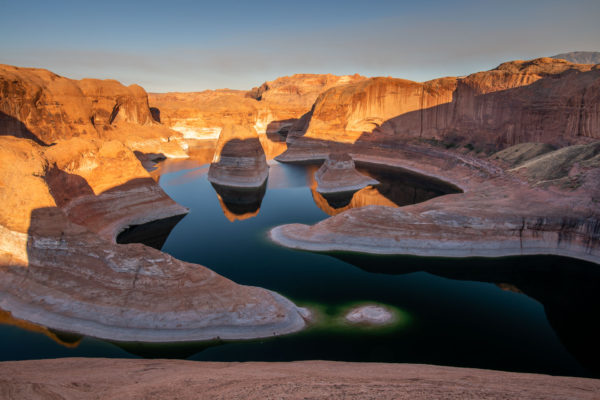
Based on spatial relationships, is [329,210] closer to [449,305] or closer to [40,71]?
[449,305]

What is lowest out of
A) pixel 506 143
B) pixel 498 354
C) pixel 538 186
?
pixel 498 354

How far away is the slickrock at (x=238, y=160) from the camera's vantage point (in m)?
37.5

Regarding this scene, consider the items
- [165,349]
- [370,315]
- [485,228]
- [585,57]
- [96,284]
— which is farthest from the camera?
[585,57]

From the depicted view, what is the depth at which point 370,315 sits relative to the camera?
14.3 meters

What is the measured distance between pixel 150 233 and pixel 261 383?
1843cm

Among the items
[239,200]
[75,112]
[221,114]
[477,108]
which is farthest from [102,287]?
[221,114]

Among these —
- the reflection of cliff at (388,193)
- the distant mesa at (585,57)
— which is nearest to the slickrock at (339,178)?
the reflection of cliff at (388,193)

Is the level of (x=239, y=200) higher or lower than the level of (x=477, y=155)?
lower

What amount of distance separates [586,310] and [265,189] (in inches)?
1089

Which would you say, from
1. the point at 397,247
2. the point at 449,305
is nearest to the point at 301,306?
the point at 449,305

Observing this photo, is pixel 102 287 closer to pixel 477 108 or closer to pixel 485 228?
pixel 485 228

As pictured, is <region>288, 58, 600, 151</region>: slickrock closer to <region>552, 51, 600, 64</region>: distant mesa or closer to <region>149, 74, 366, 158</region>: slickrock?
<region>149, 74, 366, 158</region>: slickrock

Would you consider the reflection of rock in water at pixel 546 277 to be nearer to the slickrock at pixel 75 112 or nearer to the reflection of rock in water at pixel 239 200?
the reflection of rock in water at pixel 239 200

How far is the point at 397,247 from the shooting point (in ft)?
67.4
